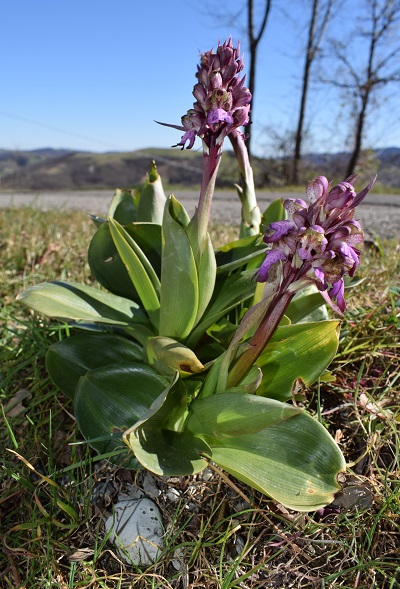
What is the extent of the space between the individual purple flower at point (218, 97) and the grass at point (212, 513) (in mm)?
817

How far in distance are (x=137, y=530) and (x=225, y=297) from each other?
70 cm

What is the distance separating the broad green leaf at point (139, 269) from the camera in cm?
150

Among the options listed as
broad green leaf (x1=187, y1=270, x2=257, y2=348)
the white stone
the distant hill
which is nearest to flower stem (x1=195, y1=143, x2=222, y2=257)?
broad green leaf (x1=187, y1=270, x2=257, y2=348)

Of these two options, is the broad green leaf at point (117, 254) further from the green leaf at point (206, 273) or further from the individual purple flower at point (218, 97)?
the individual purple flower at point (218, 97)

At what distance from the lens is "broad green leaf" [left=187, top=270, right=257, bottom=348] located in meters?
1.50

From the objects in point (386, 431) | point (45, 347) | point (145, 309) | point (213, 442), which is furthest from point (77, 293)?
point (386, 431)

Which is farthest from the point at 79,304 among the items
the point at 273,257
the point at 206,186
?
the point at 273,257

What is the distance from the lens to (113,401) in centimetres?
146

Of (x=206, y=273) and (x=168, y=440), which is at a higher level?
(x=206, y=273)

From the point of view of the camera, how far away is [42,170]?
6675cm

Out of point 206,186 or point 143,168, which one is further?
point 143,168

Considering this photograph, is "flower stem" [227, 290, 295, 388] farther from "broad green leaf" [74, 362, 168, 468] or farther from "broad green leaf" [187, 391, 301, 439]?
"broad green leaf" [74, 362, 168, 468]

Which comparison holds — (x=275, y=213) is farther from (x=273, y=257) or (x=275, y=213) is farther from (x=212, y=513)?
(x=212, y=513)

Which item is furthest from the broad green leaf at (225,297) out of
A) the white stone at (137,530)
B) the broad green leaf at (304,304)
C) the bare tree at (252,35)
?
the bare tree at (252,35)
